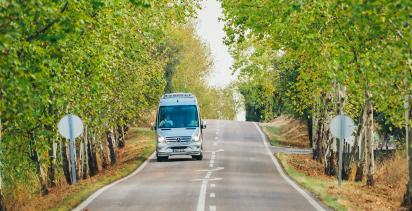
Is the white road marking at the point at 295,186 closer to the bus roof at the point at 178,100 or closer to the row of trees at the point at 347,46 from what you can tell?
the row of trees at the point at 347,46

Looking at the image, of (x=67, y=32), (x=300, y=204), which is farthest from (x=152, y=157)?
(x=67, y=32)

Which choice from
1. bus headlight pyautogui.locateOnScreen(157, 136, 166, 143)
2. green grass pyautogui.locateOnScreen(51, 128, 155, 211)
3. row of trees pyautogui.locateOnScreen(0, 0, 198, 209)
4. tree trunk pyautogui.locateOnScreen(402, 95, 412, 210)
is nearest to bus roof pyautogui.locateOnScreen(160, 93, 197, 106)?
row of trees pyautogui.locateOnScreen(0, 0, 198, 209)

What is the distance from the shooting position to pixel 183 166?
36.0m

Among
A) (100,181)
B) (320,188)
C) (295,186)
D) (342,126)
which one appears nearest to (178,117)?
(100,181)

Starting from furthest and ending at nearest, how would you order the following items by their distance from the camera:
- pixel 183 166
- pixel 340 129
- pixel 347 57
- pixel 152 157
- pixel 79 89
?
pixel 152 157
pixel 183 166
pixel 79 89
pixel 340 129
pixel 347 57

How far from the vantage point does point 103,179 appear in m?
30.4

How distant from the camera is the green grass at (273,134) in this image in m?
58.0

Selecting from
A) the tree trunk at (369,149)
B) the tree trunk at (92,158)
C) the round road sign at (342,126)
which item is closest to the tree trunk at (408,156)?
the round road sign at (342,126)

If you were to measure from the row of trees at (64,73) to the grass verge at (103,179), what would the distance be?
1258 millimetres

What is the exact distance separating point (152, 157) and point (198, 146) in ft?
15.5

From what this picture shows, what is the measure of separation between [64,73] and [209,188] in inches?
215

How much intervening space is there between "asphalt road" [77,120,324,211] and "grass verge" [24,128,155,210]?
50 cm

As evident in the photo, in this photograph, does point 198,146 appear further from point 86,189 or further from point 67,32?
point 67,32

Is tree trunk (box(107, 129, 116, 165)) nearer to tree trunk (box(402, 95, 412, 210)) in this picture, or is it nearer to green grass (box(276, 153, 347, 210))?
green grass (box(276, 153, 347, 210))
